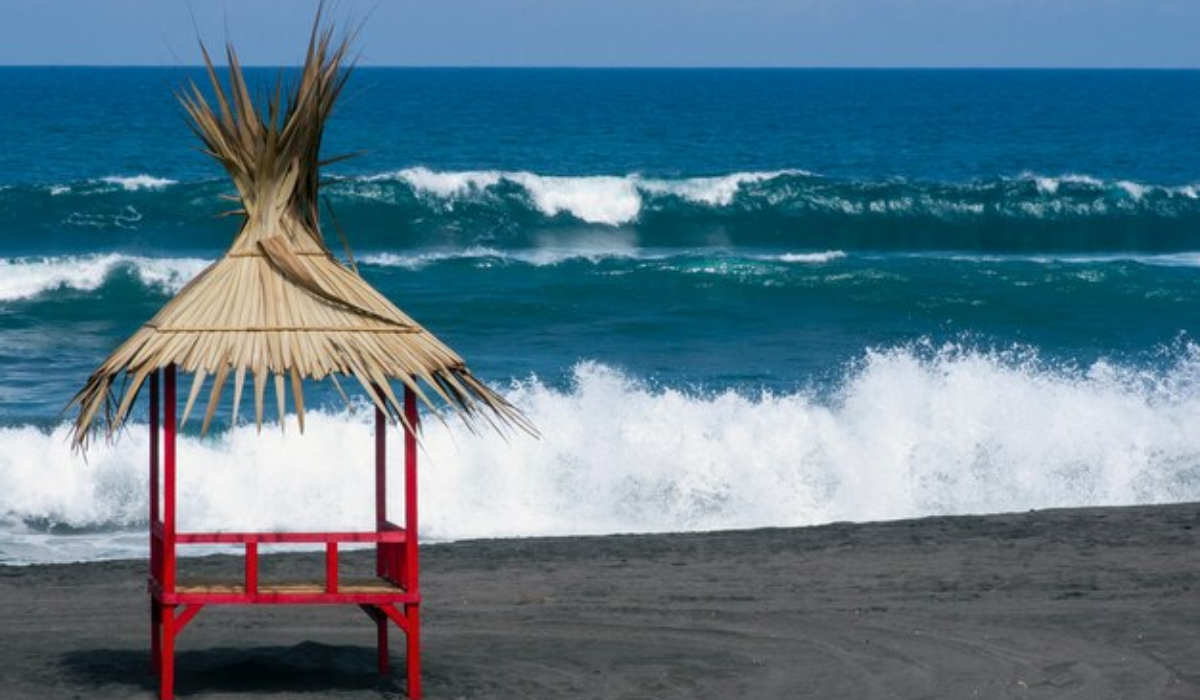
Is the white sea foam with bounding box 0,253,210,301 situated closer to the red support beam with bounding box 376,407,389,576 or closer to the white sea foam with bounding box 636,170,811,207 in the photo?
the white sea foam with bounding box 636,170,811,207

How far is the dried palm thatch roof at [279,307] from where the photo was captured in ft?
29.0

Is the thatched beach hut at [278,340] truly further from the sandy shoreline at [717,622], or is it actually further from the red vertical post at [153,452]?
the sandy shoreline at [717,622]

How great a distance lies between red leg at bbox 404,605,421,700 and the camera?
9.26 metres

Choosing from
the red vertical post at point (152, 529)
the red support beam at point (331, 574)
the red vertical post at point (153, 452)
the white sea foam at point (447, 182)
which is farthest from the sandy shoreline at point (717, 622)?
the white sea foam at point (447, 182)

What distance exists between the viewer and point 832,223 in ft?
123

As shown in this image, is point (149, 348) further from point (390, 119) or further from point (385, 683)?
point (390, 119)

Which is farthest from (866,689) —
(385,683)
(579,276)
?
(579,276)

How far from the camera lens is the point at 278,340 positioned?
8.91 metres

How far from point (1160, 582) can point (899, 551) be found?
70.4 inches

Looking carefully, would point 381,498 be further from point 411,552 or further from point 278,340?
point 278,340

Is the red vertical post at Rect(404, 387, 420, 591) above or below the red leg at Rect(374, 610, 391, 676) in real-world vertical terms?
above

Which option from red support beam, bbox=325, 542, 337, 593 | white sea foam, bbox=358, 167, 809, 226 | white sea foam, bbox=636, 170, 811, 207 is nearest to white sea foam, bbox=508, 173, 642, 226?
white sea foam, bbox=358, 167, 809, 226

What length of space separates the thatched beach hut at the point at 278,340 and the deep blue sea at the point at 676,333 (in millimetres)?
523

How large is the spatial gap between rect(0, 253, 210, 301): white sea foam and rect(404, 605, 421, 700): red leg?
19.3 m
